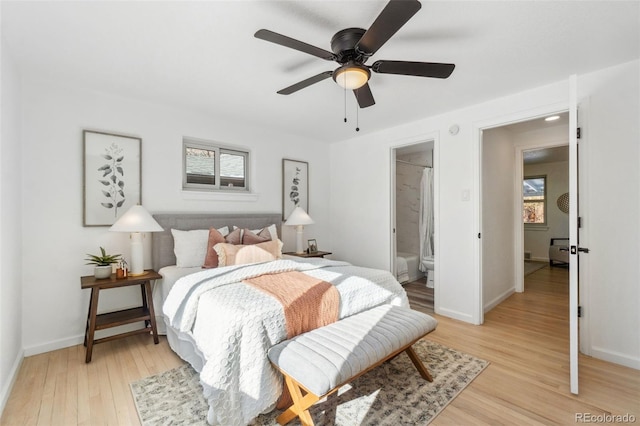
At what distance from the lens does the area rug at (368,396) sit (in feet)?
5.61

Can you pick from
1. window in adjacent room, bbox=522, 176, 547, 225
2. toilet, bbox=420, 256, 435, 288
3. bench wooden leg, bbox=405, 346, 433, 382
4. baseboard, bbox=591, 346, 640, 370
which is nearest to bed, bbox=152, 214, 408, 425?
bench wooden leg, bbox=405, 346, 433, 382

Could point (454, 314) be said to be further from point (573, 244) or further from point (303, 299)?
point (303, 299)

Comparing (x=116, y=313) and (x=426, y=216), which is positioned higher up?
(x=426, y=216)

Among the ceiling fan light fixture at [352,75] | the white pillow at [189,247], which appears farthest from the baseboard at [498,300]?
the white pillow at [189,247]

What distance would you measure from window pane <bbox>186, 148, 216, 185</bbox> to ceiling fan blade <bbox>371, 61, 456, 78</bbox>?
8.55 ft

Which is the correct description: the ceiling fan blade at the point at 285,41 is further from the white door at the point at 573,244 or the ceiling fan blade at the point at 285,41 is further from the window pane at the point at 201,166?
the window pane at the point at 201,166

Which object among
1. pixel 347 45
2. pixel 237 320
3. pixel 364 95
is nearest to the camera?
pixel 237 320

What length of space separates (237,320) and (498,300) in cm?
372

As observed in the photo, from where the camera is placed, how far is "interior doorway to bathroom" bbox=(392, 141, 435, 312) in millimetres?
4926

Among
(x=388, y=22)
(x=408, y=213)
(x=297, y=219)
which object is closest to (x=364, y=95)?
(x=388, y=22)

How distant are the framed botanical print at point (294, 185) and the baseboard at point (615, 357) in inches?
141

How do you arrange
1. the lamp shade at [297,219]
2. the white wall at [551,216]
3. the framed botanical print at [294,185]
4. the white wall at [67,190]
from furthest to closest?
the white wall at [551,216]
the framed botanical print at [294,185]
the lamp shade at [297,219]
the white wall at [67,190]

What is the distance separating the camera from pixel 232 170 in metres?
3.91

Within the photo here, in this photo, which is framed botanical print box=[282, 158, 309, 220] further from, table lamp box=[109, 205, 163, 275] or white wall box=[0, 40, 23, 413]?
white wall box=[0, 40, 23, 413]
